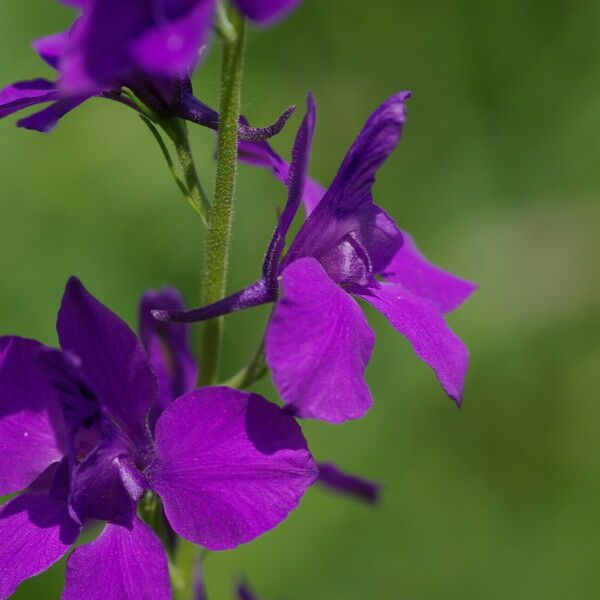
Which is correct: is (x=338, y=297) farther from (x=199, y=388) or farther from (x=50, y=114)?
(x=50, y=114)

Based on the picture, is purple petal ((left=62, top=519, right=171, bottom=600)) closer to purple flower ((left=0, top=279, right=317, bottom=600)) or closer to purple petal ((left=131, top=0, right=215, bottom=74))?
purple flower ((left=0, top=279, right=317, bottom=600))

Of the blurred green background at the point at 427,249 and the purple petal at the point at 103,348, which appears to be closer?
the purple petal at the point at 103,348

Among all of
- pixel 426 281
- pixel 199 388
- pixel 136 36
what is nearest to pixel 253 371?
pixel 199 388

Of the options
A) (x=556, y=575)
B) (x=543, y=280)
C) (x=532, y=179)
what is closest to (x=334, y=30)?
(x=532, y=179)

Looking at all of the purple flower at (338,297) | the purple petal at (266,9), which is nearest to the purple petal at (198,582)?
the purple flower at (338,297)

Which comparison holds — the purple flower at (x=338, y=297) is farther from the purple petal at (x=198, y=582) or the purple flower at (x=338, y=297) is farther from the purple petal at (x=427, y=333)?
the purple petal at (x=198, y=582)

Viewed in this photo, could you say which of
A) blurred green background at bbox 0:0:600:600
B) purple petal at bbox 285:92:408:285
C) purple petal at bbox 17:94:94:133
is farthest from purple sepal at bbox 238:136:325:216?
blurred green background at bbox 0:0:600:600
